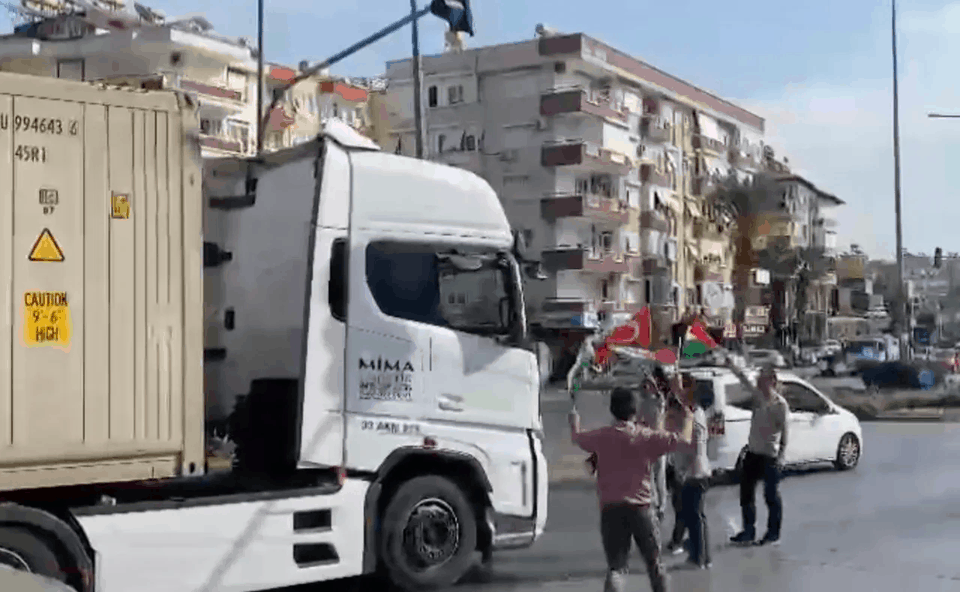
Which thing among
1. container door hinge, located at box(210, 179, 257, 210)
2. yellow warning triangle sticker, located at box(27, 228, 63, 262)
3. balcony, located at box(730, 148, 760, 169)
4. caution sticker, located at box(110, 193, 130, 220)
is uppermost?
balcony, located at box(730, 148, 760, 169)

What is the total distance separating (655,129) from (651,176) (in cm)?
267

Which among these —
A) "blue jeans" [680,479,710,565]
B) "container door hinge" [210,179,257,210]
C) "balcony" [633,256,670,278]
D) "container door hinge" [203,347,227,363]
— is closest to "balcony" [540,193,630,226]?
"balcony" [633,256,670,278]

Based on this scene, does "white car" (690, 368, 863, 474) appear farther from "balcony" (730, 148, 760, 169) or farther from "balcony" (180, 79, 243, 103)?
"balcony" (730, 148, 760, 169)

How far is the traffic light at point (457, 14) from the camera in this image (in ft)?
67.1

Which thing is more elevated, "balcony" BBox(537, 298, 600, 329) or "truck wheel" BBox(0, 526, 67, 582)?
"balcony" BBox(537, 298, 600, 329)

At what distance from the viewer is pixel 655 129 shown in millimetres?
73938

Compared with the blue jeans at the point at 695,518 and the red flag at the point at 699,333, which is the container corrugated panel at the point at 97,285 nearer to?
the blue jeans at the point at 695,518

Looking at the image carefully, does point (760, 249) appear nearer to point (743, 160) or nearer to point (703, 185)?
point (743, 160)

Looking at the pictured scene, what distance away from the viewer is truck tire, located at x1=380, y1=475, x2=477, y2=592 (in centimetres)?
920

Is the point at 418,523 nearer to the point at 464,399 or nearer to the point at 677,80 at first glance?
the point at 464,399

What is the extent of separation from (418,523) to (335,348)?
4.92 feet

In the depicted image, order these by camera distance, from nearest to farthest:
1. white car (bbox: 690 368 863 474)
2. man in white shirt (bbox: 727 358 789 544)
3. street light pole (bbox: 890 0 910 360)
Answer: man in white shirt (bbox: 727 358 789 544)
white car (bbox: 690 368 863 474)
street light pole (bbox: 890 0 910 360)

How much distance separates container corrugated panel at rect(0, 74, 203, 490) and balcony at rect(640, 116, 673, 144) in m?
67.0

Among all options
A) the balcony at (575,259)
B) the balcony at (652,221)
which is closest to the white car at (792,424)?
the balcony at (575,259)
